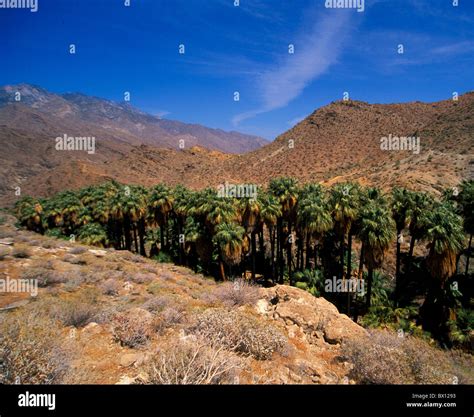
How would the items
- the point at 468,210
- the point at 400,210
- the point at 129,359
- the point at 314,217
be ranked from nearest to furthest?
1. the point at 129,359
2. the point at 314,217
3. the point at 400,210
4. the point at 468,210

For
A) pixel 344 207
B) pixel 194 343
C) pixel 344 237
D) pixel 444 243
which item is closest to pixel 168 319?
pixel 194 343

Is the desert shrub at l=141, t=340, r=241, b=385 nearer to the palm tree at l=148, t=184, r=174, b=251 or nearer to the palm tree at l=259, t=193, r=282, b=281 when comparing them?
the palm tree at l=259, t=193, r=282, b=281

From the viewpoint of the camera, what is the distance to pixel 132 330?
7.71m

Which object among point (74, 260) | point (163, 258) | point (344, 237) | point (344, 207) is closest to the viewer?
point (74, 260)

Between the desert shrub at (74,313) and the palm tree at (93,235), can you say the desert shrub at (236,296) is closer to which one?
the desert shrub at (74,313)

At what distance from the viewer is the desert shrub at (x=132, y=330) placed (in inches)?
297

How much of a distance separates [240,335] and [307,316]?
3.67 metres

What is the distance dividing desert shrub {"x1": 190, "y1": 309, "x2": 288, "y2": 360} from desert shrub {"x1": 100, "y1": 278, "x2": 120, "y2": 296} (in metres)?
6.78

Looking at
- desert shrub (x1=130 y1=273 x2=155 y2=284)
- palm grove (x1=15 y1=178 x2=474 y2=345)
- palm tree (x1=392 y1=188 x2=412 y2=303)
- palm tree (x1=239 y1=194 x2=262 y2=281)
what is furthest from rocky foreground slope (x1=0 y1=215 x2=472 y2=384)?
palm tree (x1=392 y1=188 x2=412 y2=303)

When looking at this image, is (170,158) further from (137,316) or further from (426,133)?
(137,316)

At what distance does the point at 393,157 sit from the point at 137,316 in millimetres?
76728

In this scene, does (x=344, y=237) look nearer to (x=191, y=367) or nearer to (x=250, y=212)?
(x=250, y=212)

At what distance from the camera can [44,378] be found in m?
5.23

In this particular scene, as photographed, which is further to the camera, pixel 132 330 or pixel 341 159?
pixel 341 159
